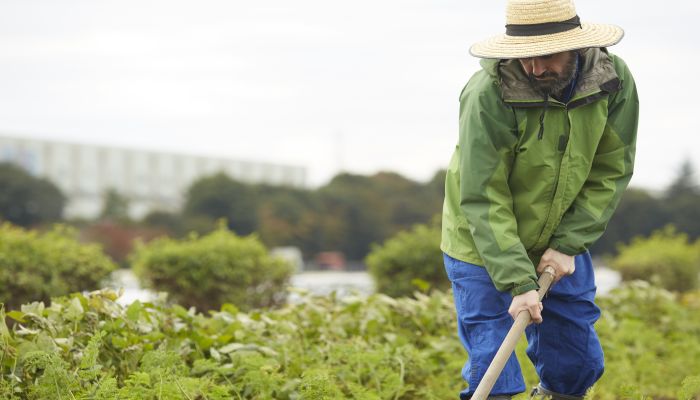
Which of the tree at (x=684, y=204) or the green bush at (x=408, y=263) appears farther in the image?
the tree at (x=684, y=204)

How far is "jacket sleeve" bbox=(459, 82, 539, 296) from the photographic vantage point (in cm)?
341

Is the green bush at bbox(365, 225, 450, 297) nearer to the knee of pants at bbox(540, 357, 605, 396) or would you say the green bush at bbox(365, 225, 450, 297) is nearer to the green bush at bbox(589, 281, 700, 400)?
the green bush at bbox(589, 281, 700, 400)

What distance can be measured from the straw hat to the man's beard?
11cm

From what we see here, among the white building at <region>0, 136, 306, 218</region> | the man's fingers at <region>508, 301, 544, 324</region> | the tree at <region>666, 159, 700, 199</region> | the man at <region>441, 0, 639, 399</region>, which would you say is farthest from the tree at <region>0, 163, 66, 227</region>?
the man's fingers at <region>508, 301, 544, 324</region>

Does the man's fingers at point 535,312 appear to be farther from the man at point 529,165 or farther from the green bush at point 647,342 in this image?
the green bush at point 647,342

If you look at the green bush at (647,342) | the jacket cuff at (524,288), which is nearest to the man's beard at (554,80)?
the jacket cuff at (524,288)

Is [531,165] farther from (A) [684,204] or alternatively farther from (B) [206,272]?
(A) [684,204]

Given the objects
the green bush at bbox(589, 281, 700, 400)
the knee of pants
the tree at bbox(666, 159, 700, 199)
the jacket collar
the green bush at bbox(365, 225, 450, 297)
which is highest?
the jacket collar

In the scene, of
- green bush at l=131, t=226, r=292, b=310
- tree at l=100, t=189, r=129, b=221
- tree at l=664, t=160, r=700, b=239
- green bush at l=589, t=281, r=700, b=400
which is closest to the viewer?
green bush at l=589, t=281, r=700, b=400

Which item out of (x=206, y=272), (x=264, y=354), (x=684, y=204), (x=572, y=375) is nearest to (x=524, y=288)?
(x=572, y=375)

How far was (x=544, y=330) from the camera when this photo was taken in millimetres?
3881

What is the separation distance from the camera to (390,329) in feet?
19.1

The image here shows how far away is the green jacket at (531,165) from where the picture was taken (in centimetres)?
346

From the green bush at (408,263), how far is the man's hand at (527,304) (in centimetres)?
608
